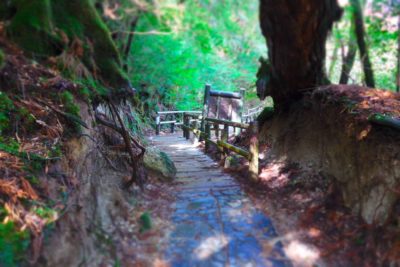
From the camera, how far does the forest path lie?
3.17 metres

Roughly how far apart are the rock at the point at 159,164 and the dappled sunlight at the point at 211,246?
204 cm

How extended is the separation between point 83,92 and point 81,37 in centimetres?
70

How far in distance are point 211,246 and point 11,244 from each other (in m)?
1.94

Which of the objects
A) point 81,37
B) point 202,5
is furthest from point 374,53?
point 81,37

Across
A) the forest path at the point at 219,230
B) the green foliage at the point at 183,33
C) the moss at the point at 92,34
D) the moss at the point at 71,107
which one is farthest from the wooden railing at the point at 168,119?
the moss at the point at 71,107

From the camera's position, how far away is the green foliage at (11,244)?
212 cm

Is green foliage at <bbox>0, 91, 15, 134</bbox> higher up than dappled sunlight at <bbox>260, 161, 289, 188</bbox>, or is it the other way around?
green foliage at <bbox>0, 91, 15, 134</bbox>

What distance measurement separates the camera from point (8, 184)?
102 inches

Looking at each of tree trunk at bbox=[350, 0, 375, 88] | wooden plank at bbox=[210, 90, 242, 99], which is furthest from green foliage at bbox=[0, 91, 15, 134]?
wooden plank at bbox=[210, 90, 242, 99]

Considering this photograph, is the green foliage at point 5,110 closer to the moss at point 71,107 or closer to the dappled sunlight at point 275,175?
the moss at point 71,107

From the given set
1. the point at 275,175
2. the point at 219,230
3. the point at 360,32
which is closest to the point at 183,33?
the point at 275,175

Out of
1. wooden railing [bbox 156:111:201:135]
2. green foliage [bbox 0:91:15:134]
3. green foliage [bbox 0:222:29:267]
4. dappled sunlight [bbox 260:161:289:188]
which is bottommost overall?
wooden railing [bbox 156:111:201:135]

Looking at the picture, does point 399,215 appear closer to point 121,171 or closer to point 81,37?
point 121,171

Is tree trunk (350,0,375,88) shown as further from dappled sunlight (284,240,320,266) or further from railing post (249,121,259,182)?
dappled sunlight (284,240,320,266)
